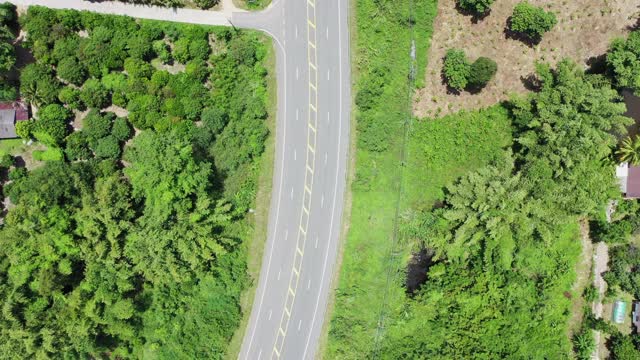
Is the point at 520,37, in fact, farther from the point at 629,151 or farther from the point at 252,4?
the point at 252,4

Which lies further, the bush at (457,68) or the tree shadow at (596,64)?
the tree shadow at (596,64)

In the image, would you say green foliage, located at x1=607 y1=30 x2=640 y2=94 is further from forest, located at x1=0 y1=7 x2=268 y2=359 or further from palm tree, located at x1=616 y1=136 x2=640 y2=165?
forest, located at x1=0 y1=7 x2=268 y2=359

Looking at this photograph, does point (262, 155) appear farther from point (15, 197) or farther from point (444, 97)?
point (15, 197)

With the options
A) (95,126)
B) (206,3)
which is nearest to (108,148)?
(95,126)

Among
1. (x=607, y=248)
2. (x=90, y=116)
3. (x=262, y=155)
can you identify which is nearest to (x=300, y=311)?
(x=262, y=155)

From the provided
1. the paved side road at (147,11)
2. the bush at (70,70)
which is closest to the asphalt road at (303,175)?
the paved side road at (147,11)

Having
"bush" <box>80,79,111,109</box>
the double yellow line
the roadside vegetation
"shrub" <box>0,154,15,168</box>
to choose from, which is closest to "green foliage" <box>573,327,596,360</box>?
the roadside vegetation

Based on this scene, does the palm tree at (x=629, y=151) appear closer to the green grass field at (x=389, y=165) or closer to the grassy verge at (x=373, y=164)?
the green grass field at (x=389, y=165)
